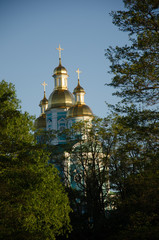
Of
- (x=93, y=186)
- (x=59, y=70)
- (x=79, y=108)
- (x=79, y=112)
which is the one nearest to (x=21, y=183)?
(x=93, y=186)

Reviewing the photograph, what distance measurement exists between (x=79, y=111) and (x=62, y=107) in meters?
4.38

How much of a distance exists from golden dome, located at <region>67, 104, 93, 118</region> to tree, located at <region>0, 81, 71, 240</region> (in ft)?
82.0

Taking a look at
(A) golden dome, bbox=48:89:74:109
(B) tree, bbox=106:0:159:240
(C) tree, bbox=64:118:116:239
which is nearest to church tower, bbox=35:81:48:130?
(A) golden dome, bbox=48:89:74:109

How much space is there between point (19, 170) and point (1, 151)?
45.2 inches

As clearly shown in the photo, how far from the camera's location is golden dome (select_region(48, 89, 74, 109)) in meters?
44.1

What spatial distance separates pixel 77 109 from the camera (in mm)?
40250

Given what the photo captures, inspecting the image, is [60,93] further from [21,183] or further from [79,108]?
[21,183]

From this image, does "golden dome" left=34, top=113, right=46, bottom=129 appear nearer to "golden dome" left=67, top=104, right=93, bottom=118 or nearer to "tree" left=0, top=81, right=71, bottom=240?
"golden dome" left=67, top=104, right=93, bottom=118

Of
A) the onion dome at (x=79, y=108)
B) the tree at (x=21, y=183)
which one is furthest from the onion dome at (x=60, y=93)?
the tree at (x=21, y=183)

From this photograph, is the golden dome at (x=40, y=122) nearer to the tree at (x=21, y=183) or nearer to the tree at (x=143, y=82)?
the tree at (x=21, y=183)

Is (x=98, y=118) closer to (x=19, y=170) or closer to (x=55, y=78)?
(x=19, y=170)

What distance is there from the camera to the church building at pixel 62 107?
40125 millimetres

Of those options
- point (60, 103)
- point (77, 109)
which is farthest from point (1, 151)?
point (60, 103)

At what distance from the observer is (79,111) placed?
39969 millimetres
